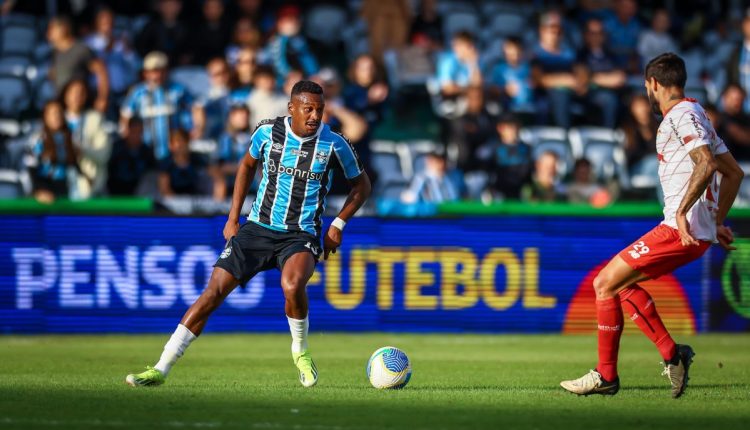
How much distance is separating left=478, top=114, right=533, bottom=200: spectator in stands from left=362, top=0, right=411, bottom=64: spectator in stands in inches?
127

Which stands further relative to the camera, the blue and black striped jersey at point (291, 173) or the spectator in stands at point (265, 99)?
the spectator in stands at point (265, 99)

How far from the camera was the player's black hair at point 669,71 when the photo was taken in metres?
9.15

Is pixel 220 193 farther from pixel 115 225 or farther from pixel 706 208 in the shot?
pixel 706 208

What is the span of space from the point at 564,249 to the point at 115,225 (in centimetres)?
565

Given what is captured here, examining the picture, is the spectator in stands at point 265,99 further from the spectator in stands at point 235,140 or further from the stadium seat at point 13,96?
the stadium seat at point 13,96

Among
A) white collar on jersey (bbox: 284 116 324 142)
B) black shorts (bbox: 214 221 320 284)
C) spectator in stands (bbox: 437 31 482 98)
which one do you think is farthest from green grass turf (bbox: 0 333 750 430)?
spectator in stands (bbox: 437 31 482 98)

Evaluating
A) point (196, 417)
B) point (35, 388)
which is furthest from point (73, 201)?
point (196, 417)

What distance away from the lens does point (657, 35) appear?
22.0m

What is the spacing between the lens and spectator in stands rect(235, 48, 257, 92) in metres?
18.9

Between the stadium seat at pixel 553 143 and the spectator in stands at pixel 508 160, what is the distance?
3.46 ft

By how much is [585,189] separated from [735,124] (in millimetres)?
3878

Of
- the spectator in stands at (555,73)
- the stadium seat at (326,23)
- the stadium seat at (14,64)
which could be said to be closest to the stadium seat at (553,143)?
the spectator in stands at (555,73)

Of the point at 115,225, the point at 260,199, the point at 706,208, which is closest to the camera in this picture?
the point at 706,208

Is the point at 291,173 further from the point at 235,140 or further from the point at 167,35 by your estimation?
the point at 167,35
